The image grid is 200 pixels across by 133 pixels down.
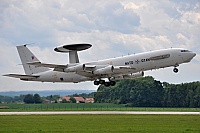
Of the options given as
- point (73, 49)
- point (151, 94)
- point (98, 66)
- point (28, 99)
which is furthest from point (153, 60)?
point (151, 94)

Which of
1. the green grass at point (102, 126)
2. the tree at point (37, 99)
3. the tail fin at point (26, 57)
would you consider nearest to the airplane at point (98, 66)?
the tail fin at point (26, 57)

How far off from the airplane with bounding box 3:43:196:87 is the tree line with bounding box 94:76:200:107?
109 feet

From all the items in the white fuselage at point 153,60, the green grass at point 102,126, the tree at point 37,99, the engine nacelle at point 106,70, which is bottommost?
the green grass at point 102,126

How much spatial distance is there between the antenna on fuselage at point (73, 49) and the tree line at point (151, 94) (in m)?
34.8

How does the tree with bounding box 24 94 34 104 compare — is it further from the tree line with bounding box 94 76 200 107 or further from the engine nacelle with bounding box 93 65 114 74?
the engine nacelle with bounding box 93 65 114 74

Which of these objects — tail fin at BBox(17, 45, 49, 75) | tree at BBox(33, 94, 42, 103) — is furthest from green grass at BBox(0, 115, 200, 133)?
tree at BBox(33, 94, 42, 103)

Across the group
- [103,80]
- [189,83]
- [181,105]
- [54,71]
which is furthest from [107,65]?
[189,83]

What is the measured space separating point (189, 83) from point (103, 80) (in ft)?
151

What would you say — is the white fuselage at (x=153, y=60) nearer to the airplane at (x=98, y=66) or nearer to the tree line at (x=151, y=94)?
the airplane at (x=98, y=66)

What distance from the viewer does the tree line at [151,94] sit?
332ft

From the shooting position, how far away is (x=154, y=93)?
348ft

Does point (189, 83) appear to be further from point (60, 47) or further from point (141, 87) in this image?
point (60, 47)

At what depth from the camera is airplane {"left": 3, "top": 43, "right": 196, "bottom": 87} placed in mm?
60094

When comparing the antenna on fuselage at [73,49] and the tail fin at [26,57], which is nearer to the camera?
the antenna on fuselage at [73,49]
